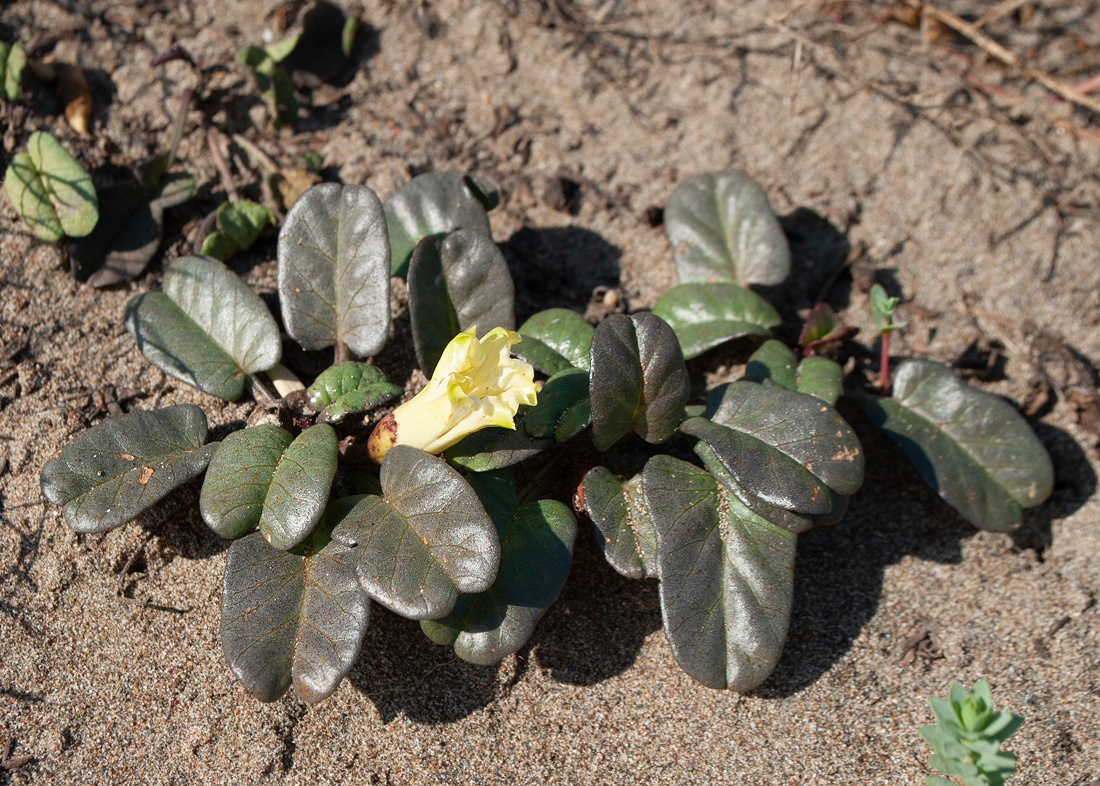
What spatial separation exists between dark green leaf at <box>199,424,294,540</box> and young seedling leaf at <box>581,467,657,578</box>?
0.75 m

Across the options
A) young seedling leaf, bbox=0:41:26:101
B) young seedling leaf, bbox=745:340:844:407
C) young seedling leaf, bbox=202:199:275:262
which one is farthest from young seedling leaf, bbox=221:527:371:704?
young seedling leaf, bbox=0:41:26:101

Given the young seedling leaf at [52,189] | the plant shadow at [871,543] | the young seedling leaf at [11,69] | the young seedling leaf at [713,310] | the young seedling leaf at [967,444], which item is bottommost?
the plant shadow at [871,543]

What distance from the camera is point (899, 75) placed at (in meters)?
3.21

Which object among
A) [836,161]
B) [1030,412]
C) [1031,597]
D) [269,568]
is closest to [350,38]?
[836,161]

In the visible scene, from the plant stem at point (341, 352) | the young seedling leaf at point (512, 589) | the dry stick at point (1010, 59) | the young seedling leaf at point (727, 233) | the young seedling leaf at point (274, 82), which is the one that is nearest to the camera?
the young seedling leaf at point (512, 589)

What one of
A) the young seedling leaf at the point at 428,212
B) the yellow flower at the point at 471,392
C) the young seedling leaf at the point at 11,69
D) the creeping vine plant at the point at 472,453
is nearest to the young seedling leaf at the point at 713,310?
the creeping vine plant at the point at 472,453

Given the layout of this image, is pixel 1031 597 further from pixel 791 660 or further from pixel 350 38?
pixel 350 38

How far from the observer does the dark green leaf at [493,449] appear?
1.98m

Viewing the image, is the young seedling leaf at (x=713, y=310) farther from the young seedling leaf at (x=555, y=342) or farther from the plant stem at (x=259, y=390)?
the plant stem at (x=259, y=390)

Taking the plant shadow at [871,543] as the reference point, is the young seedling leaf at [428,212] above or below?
above

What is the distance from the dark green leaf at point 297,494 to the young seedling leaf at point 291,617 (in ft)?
0.26

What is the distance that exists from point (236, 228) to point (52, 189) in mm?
514

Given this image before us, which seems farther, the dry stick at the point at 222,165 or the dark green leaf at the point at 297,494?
the dry stick at the point at 222,165

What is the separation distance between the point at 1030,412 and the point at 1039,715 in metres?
1.03
